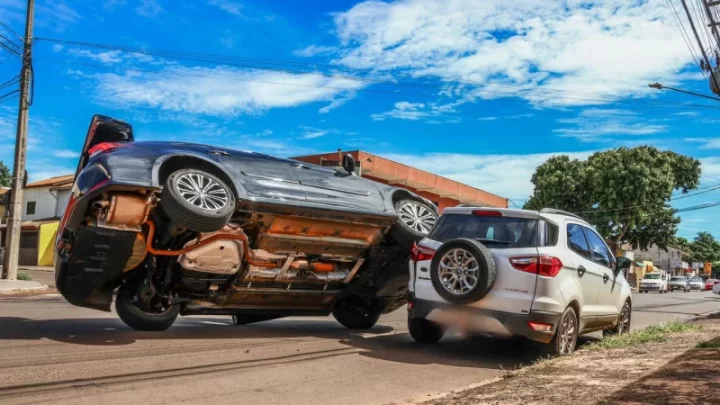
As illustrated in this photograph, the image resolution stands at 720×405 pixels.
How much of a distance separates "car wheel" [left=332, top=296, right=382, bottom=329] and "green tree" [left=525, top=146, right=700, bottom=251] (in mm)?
31245

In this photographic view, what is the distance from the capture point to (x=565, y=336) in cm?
718

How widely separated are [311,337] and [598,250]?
12.8 ft

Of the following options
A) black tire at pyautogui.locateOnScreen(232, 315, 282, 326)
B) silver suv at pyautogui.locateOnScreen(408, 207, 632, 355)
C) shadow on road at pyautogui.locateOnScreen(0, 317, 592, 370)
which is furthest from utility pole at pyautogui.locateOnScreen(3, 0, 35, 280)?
silver suv at pyautogui.locateOnScreen(408, 207, 632, 355)

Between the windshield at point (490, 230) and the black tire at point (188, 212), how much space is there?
257cm

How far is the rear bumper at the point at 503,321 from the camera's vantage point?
666 centimetres

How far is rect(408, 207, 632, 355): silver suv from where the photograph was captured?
671 centimetres

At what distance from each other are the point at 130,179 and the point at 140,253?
2.82 ft

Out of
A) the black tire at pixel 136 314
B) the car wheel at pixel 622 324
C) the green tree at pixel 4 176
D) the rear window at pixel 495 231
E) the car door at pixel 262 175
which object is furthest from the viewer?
the green tree at pixel 4 176

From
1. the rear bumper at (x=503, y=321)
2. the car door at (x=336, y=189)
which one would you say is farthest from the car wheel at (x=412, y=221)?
the rear bumper at (x=503, y=321)

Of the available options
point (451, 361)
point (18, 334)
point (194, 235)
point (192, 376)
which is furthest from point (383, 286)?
point (18, 334)

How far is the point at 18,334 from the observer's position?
285 inches

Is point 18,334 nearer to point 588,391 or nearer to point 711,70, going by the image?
point 588,391

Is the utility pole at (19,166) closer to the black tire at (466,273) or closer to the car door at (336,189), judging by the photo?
the car door at (336,189)

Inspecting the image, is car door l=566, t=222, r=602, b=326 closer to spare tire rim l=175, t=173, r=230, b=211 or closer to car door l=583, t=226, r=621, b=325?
car door l=583, t=226, r=621, b=325
